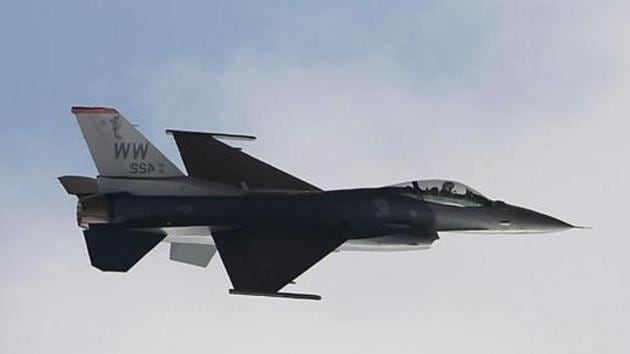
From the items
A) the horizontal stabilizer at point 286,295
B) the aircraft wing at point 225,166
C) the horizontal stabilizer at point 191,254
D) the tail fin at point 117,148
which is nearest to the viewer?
the horizontal stabilizer at point 286,295

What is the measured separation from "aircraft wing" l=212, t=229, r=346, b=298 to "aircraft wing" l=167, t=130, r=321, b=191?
1.76m

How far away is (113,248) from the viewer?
61.6 metres

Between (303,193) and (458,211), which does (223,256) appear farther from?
(458,211)

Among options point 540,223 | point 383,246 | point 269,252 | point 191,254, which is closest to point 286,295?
point 269,252

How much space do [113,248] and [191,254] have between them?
458 cm

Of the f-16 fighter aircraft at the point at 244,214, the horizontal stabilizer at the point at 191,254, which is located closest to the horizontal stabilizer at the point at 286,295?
the f-16 fighter aircraft at the point at 244,214

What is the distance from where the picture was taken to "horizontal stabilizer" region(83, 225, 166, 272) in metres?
61.5

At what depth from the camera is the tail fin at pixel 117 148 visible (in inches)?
2469

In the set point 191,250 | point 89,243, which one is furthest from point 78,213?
point 191,250

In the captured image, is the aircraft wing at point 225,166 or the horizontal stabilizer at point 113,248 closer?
the horizontal stabilizer at point 113,248

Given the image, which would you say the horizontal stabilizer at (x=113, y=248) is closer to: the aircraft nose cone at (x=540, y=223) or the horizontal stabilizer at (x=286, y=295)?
the horizontal stabilizer at (x=286, y=295)

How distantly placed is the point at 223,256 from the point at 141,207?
→ 2.85 meters

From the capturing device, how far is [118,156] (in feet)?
206

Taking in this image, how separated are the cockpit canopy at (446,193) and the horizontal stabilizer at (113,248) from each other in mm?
7950
